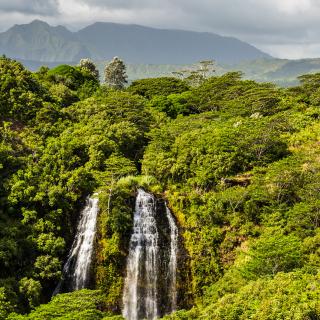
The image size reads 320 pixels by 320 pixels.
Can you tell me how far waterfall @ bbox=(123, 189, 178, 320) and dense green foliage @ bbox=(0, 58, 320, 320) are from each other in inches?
38.6

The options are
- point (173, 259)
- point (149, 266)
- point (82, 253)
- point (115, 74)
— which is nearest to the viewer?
point (149, 266)

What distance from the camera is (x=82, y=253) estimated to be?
138 ft

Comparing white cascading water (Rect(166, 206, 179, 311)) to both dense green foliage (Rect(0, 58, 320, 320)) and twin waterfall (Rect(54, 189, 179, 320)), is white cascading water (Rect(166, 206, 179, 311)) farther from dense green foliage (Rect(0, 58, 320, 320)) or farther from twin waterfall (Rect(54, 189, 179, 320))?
dense green foliage (Rect(0, 58, 320, 320))

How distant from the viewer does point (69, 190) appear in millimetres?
45312

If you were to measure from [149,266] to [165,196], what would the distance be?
26.2ft

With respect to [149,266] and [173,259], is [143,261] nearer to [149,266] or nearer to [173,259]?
[149,266]

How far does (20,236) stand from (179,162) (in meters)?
17.7

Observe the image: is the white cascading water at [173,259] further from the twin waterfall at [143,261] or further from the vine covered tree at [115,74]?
the vine covered tree at [115,74]

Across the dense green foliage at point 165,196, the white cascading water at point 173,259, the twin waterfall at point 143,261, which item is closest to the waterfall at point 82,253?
the twin waterfall at point 143,261

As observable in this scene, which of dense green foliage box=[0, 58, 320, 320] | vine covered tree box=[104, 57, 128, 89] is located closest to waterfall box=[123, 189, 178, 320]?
dense green foliage box=[0, 58, 320, 320]

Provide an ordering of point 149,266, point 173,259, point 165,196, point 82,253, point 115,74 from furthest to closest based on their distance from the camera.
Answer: point 115,74, point 165,196, point 173,259, point 82,253, point 149,266

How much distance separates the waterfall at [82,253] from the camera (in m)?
40.9

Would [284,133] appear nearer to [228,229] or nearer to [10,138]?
[228,229]

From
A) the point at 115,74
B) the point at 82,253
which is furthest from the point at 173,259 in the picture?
the point at 115,74
